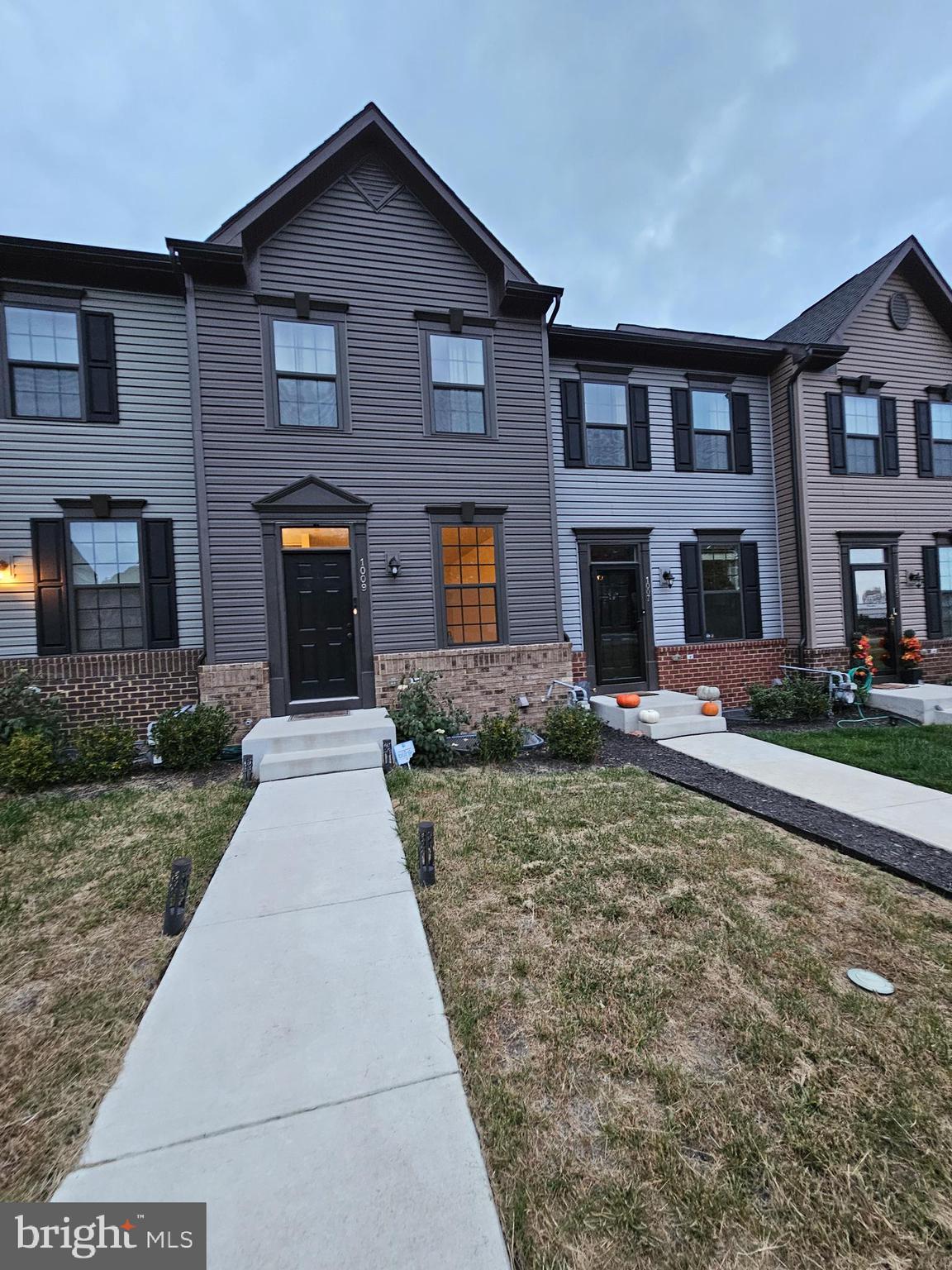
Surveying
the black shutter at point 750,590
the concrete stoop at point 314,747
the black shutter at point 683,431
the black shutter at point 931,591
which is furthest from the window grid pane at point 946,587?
the concrete stoop at point 314,747

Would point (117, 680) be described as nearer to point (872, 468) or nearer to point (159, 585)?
point (159, 585)

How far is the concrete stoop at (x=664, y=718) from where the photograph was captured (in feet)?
23.0

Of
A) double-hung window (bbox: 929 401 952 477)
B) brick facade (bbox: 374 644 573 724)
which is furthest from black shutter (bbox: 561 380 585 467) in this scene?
double-hung window (bbox: 929 401 952 477)

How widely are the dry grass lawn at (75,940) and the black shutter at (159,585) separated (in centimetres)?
246

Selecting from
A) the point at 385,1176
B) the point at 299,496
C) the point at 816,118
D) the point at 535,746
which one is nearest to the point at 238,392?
the point at 299,496

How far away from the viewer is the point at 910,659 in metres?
9.61

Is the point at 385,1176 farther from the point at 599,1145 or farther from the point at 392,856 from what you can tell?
the point at 392,856

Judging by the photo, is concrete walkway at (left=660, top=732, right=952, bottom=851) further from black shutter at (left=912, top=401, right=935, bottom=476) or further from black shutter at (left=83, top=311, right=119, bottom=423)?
black shutter at (left=83, top=311, right=119, bottom=423)

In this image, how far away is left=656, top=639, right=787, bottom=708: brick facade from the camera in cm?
912

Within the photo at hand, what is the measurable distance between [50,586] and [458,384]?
19.3 ft

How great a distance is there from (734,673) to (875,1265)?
8.89 m

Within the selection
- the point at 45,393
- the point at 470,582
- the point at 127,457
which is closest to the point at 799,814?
the point at 470,582

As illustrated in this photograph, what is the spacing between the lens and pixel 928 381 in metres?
10.5

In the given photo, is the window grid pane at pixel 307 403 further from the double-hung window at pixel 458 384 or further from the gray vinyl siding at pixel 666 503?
the gray vinyl siding at pixel 666 503
